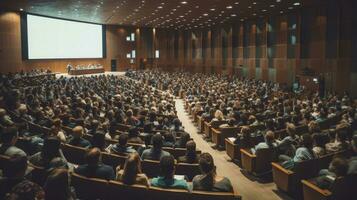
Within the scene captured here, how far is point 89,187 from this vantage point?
12.6ft

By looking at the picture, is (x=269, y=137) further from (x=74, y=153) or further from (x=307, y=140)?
(x=74, y=153)

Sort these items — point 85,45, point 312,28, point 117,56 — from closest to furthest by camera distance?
point 312,28 < point 85,45 < point 117,56

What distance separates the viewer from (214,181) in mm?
3914

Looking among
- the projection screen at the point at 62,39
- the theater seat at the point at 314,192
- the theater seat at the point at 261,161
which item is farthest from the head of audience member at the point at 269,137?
the projection screen at the point at 62,39

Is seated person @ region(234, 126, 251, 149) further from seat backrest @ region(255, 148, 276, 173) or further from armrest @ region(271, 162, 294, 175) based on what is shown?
armrest @ region(271, 162, 294, 175)

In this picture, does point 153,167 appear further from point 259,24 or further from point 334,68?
point 259,24

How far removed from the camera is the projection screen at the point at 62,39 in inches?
1006

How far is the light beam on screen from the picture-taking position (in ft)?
84.1

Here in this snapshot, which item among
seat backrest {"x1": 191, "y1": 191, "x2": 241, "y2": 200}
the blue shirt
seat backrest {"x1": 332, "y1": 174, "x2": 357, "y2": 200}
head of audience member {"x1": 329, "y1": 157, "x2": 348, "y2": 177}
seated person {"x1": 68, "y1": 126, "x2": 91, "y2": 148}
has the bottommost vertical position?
seat backrest {"x1": 332, "y1": 174, "x2": 357, "y2": 200}

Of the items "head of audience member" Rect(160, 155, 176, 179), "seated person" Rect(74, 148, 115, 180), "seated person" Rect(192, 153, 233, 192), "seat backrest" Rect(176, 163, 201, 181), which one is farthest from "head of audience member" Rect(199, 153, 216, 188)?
"seated person" Rect(74, 148, 115, 180)

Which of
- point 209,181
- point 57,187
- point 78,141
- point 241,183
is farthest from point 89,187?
point 241,183

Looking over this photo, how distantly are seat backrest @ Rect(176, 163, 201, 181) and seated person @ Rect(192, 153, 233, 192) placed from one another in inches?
38.3

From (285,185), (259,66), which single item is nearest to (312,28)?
(259,66)

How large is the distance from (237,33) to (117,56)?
14799mm
